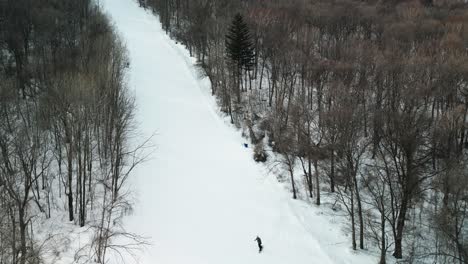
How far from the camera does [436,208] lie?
29.4 meters

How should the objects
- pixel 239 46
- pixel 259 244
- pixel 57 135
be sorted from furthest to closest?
pixel 239 46, pixel 57 135, pixel 259 244

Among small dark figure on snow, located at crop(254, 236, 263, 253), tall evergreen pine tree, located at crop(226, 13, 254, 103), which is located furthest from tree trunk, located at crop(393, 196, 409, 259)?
tall evergreen pine tree, located at crop(226, 13, 254, 103)

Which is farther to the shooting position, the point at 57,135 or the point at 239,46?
the point at 239,46

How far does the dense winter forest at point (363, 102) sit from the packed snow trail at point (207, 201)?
227 centimetres

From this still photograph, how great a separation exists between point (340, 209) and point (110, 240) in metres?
18.5

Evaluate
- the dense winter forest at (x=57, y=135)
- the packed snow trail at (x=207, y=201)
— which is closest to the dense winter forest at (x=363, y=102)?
the packed snow trail at (x=207, y=201)

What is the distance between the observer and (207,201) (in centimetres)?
3278

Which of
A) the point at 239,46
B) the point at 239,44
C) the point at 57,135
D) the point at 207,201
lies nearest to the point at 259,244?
the point at 207,201

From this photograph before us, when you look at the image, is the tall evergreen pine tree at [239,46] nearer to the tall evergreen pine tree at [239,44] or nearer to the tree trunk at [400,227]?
the tall evergreen pine tree at [239,44]

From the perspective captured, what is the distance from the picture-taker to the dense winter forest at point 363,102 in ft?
90.0

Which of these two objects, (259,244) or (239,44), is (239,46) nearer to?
(239,44)

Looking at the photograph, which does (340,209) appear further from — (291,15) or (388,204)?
(291,15)

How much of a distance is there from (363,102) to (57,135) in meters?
28.5

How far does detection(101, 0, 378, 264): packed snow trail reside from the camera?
89.1ft
